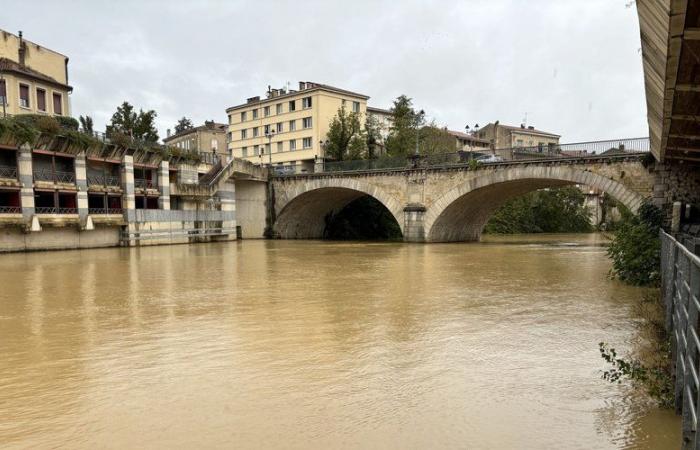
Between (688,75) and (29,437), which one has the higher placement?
(688,75)

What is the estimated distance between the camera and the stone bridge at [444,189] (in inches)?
914

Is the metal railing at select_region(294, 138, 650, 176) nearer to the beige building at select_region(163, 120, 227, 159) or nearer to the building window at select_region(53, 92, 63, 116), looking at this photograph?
the building window at select_region(53, 92, 63, 116)

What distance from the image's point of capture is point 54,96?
33094mm

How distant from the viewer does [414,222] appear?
103 ft

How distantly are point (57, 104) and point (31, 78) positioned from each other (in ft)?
8.97

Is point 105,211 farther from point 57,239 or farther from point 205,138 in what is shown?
point 205,138

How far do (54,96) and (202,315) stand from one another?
30141 millimetres

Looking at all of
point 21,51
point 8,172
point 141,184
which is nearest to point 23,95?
point 21,51

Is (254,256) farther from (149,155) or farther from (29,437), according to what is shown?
(29,437)

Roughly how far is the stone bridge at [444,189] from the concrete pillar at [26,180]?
16.5 m

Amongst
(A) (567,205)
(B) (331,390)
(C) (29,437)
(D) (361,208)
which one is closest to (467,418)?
(B) (331,390)

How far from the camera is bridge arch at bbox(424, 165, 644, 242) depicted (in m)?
23.6

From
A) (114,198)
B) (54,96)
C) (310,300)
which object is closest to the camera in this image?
(310,300)

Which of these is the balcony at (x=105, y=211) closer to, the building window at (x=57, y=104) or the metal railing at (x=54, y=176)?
the metal railing at (x=54, y=176)
